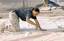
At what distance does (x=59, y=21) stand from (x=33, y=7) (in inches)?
14.3

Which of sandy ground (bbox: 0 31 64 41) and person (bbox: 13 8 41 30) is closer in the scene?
sandy ground (bbox: 0 31 64 41)

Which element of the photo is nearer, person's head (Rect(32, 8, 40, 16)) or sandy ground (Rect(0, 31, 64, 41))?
sandy ground (Rect(0, 31, 64, 41))

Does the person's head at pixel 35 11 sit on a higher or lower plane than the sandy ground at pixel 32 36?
higher

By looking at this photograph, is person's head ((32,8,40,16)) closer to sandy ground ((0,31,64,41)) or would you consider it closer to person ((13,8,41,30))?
person ((13,8,41,30))

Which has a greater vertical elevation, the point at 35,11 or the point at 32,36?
A: the point at 35,11

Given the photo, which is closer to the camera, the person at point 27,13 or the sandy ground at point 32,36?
the sandy ground at point 32,36

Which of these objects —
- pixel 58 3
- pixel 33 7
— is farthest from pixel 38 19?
pixel 58 3

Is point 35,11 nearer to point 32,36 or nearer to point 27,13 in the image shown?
point 27,13

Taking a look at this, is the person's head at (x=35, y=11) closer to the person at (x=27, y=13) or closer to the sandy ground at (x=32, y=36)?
the person at (x=27, y=13)

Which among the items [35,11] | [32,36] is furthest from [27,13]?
[32,36]

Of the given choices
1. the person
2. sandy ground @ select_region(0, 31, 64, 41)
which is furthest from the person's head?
sandy ground @ select_region(0, 31, 64, 41)

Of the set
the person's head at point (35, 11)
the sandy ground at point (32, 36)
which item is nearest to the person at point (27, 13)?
the person's head at point (35, 11)

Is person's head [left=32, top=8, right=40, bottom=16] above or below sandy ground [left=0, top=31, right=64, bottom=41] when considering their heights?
above

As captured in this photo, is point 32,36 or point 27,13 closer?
point 32,36
